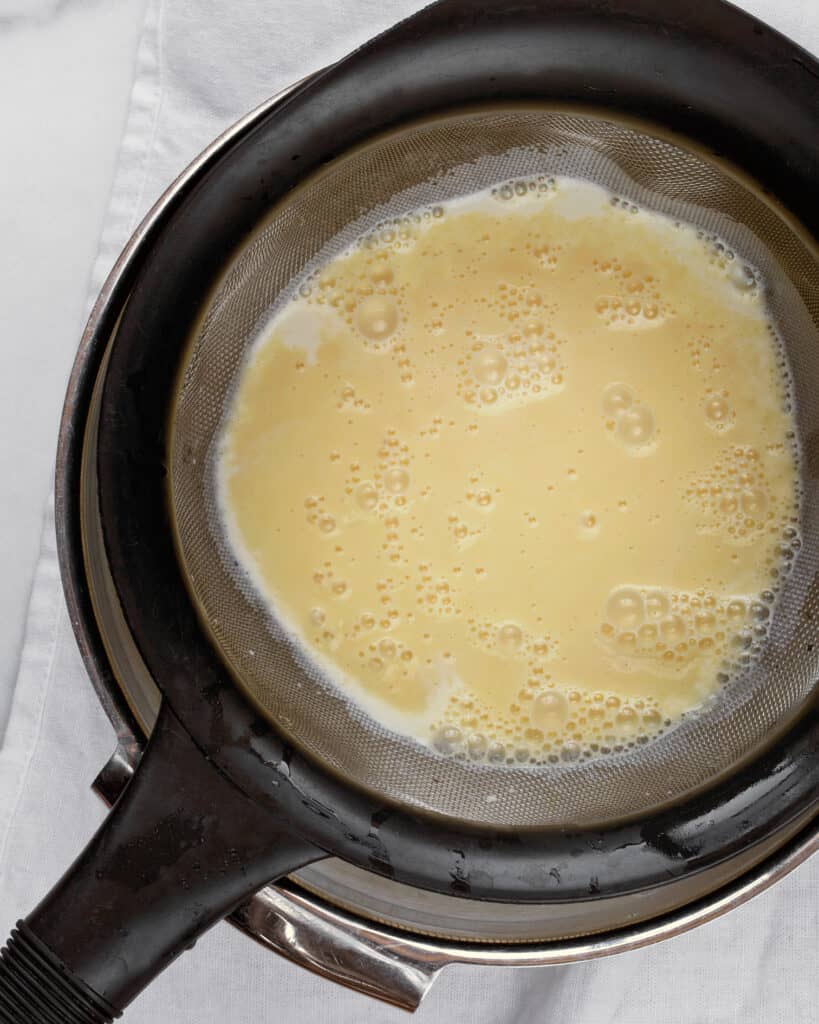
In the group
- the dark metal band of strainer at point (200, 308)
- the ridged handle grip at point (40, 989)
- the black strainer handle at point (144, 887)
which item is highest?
the dark metal band of strainer at point (200, 308)

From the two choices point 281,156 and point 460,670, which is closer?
point 281,156

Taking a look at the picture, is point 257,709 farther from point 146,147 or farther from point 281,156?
point 146,147

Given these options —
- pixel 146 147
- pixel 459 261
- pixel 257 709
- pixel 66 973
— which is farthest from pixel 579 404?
pixel 66 973

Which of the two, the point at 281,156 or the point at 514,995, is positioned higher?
the point at 281,156

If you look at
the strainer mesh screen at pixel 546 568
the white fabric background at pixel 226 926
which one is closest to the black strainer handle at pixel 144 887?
the strainer mesh screen at pixel 546 568

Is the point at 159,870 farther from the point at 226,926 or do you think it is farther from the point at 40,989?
the point at 226,926

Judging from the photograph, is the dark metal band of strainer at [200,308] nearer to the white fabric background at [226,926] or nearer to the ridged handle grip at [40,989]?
the ridged handle grip at [40,989]
